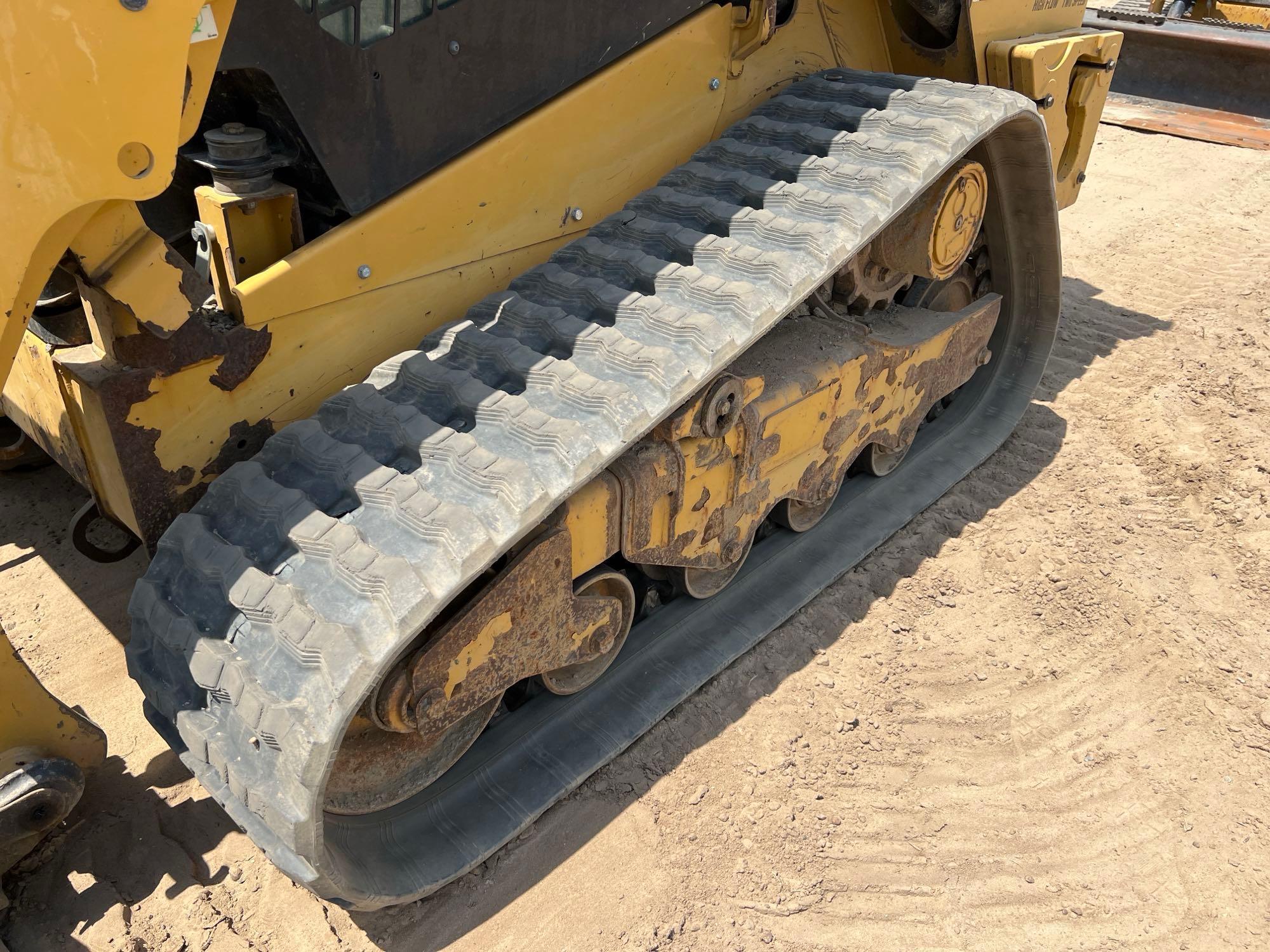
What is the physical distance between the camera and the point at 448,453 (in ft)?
6.24

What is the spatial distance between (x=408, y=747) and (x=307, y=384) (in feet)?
2.62

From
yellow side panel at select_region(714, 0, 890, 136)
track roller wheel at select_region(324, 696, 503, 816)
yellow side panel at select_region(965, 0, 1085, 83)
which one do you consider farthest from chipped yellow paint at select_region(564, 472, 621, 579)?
yellow side panel at select_region(965, 0, 1085, 83)

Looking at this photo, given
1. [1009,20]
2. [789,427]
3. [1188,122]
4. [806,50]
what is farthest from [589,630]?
[1188,122]

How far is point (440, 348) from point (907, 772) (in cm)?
149

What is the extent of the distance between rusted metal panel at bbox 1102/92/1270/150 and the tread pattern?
4.98m

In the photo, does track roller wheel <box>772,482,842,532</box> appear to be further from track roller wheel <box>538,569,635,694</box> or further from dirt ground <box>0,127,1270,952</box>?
track roller wheel <box>538,569,635,694</box>

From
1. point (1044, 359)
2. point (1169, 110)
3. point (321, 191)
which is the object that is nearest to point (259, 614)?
point (321, 191)

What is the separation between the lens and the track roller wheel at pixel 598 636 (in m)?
2.42

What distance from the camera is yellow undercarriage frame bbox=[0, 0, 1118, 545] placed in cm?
151

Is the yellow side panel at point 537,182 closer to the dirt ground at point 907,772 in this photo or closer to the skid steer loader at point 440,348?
the skid steer loader at point 440,348

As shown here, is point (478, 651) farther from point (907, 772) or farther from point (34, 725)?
point (907, 772)

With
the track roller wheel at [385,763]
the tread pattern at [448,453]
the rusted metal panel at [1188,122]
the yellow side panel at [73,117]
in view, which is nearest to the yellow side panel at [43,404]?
the tread pattern at [448,453]

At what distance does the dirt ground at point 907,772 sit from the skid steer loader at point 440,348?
181mm

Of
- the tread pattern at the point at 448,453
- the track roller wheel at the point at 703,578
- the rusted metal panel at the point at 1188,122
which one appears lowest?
the rusted metal panel at the point at 1188,122
